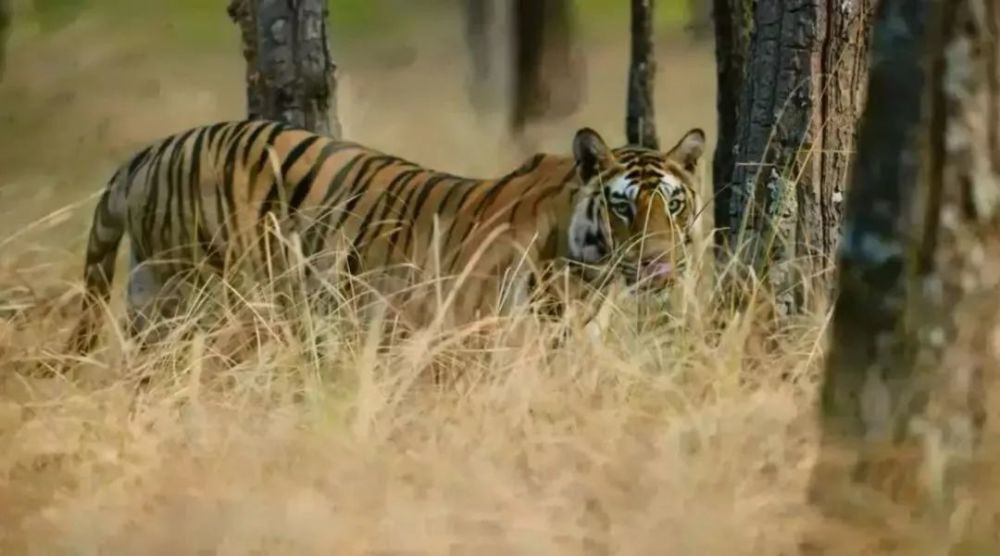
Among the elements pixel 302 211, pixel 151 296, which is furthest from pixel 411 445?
pixel 151 296

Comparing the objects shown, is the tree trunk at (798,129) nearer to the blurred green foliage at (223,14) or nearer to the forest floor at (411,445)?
the forest floor at (411,445)

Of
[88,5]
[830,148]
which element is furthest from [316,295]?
[88,5]

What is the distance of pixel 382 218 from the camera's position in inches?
150

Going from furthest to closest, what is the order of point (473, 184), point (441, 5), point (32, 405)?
point (441, 5) < point (473, 184) < point (32, 405)

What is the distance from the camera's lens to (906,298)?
2.00m

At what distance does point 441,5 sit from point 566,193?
4.85 meters

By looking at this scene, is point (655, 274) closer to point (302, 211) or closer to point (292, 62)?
point (302, 211)

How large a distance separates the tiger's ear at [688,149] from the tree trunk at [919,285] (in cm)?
151

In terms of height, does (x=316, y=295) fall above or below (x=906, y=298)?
below

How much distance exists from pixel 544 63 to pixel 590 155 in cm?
396

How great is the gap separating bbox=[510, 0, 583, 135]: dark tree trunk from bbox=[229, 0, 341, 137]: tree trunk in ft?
8.86

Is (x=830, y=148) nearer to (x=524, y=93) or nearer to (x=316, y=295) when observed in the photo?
(x=316, y=295)

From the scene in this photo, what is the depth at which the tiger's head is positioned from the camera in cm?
327

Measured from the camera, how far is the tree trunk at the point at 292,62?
4.16m
